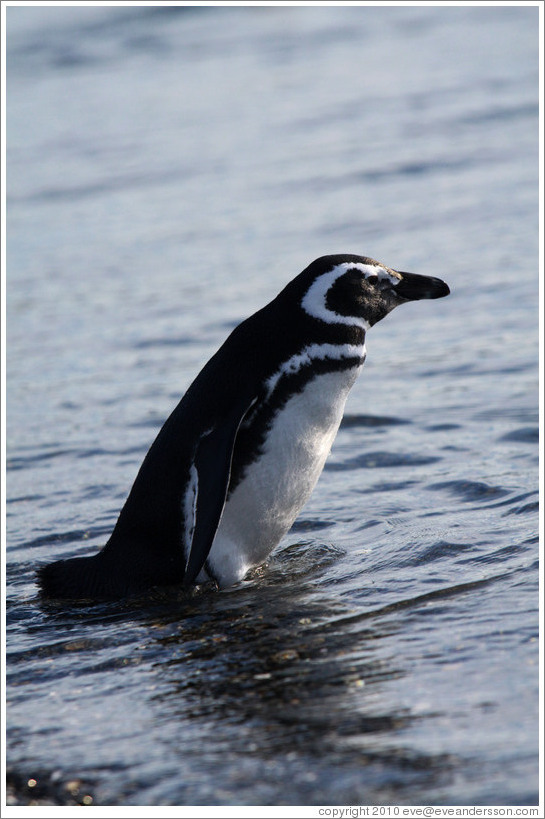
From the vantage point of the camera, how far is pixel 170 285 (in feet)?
30.0

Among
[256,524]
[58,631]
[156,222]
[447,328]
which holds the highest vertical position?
[156,222]

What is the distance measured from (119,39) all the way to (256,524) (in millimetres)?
19434

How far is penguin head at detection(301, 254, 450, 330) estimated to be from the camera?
172 inches

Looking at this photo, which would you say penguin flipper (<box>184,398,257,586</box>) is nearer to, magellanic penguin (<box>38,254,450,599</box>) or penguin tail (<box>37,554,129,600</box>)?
magellanic penguin (<box>38,254,450,599</box>)

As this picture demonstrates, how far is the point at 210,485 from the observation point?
405 centimetres

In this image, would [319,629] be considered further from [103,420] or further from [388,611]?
[103,420]

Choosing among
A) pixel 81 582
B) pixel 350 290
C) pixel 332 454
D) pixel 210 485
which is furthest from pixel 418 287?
pixel 81 582

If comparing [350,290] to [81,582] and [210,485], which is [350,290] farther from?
[81,582]

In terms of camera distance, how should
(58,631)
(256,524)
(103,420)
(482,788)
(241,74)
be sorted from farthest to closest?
(241,74), (103,420), (256,524), (58,631), (482,788)

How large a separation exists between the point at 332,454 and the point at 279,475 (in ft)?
5.17

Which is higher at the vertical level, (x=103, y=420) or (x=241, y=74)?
(x=241, y=74)

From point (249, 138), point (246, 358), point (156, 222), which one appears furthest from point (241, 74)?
point (246, 358)

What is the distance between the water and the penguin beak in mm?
859

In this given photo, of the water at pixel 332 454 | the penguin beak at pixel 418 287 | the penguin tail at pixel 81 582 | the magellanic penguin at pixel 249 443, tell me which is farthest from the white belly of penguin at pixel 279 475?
the penguin beak at pixel 418 287
